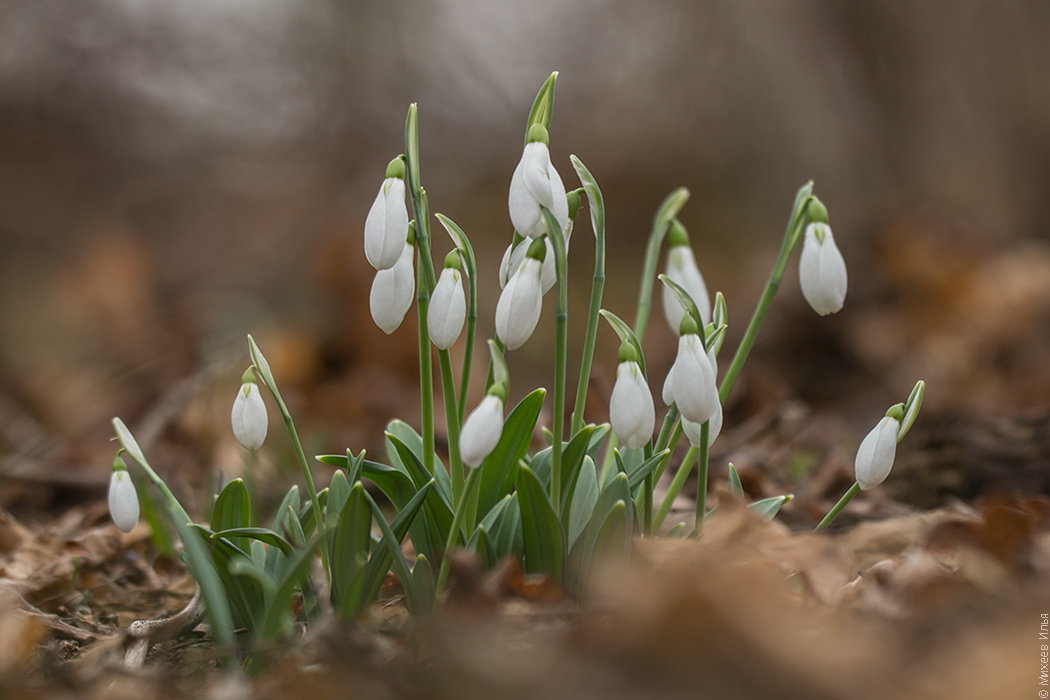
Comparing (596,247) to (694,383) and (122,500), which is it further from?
(122,500)

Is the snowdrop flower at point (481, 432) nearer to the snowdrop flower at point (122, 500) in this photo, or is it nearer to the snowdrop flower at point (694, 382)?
the snowdrop flower at point (694, 382)

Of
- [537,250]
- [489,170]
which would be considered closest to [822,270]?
[537,250]

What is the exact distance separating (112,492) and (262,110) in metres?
4.81

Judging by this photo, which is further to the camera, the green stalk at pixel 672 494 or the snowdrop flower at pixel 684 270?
the snowdrop flower at pixel 684 270

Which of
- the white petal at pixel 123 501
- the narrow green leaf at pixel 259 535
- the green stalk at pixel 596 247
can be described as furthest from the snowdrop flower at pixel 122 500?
the green stalk at pixel 596 247

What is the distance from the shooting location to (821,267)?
106cm

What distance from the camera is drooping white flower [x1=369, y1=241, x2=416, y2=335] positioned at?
995mm

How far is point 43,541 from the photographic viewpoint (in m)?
1.62

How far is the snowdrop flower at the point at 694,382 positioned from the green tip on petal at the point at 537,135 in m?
0.28

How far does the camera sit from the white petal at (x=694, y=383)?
0.88 meters

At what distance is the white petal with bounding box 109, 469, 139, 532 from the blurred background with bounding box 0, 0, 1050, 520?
6.48 ft

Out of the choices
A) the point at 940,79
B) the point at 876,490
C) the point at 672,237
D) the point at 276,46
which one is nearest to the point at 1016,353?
the point at 940,79

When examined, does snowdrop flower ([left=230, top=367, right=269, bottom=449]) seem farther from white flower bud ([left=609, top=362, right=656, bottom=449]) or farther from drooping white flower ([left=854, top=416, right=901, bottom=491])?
drooping white flower ([left=854, top=416, right=901, bottom=491])

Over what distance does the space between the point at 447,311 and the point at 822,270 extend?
53 centimetres
